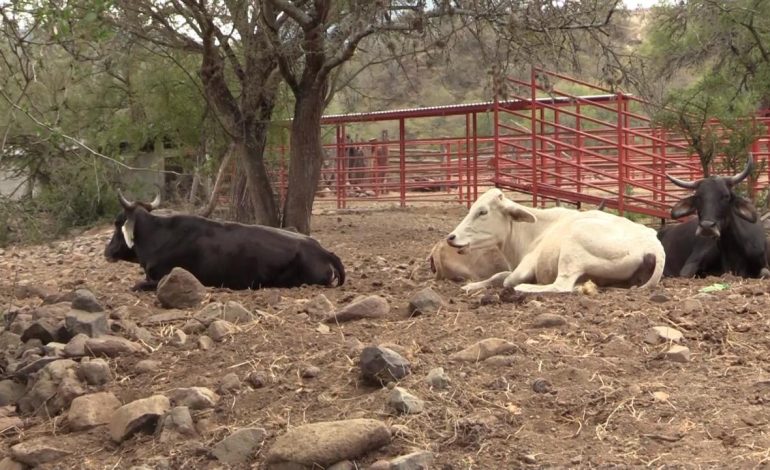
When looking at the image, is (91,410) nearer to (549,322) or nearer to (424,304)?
(424,304)

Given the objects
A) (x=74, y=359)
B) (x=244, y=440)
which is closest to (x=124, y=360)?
(x=74, y=359)

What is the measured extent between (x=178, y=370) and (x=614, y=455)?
2.65 meters

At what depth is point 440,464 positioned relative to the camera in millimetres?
4605

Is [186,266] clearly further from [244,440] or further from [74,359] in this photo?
[244,440]

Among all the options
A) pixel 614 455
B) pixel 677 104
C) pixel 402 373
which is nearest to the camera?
pixel 614 455

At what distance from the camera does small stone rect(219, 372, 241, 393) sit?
5.65 meters

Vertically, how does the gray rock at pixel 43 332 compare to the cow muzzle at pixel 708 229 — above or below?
below

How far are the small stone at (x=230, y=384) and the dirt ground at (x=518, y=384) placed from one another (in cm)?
→ 7

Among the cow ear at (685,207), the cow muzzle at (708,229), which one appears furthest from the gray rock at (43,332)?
the cow ear at (685,207)

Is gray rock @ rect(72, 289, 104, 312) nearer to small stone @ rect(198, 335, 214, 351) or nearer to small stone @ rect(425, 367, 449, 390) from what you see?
small stone @ rect(198, 335, 214, 351)

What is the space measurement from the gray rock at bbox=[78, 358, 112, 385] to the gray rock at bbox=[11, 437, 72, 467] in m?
0.68

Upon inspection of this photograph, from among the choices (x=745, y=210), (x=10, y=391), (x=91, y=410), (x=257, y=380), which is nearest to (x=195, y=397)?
(x=257, y=380)

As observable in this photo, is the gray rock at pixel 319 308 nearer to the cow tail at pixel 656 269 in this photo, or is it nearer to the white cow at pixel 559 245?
the white cow at pixel 559 245

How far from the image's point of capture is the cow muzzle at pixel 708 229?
9664 millimetres
